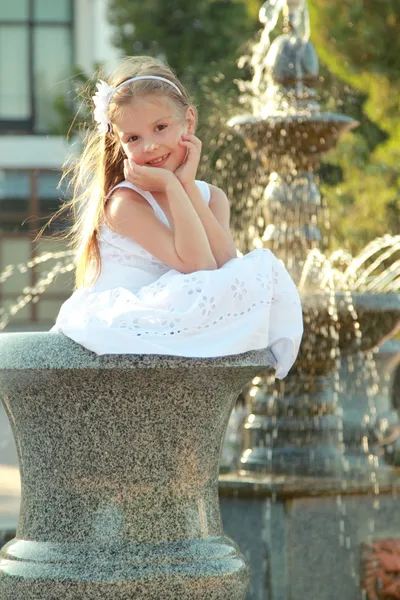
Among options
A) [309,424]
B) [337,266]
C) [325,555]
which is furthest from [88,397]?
[337,266]

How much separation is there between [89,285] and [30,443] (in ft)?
1.65

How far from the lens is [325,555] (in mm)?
5090

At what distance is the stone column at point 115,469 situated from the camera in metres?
3.17

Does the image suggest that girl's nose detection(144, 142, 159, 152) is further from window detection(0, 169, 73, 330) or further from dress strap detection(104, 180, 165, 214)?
window detection(0, 169, 73, 330)

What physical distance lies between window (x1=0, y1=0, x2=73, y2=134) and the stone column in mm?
21952

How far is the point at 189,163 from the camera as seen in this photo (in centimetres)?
354

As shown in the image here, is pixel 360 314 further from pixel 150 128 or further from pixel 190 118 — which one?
pixel 150 128

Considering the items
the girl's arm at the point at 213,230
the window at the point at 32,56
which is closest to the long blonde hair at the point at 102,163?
the girl's arm at the point at 213,230

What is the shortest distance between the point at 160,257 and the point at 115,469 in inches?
23.1

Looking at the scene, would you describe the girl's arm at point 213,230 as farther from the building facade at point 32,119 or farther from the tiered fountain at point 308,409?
the building facade at point 32,119

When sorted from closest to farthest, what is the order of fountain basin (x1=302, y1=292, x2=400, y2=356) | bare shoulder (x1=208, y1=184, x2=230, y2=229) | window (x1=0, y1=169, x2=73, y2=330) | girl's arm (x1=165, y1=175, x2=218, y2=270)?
girl's arm (x1=165, y1=175, x2=218, y2=270), bare shoulder (x1=208, y1=184, x2=230, y2=229), fountain basin (x1=302, y1=292, x2=400, y2=356), window (x1=0, y1=169, x2=73, y2=330)

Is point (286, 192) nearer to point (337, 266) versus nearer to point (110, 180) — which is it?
point (337, 266)

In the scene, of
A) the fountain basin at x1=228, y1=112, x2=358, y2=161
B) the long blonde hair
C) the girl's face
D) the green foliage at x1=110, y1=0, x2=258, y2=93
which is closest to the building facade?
the green foliage at x1=110, y1=0, x2=258, y2=93

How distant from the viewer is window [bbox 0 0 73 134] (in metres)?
24.9
